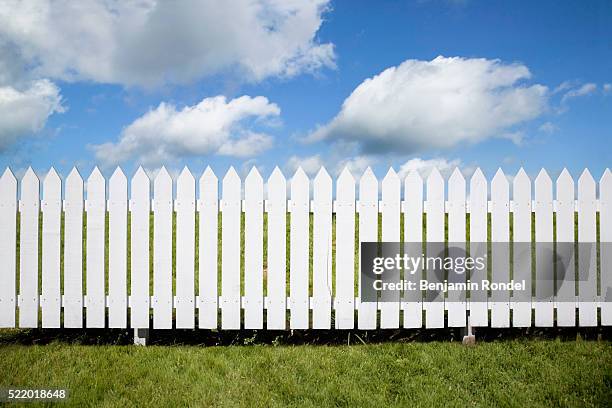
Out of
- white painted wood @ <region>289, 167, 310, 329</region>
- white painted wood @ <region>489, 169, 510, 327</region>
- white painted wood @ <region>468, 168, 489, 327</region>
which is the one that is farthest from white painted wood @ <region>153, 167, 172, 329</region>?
white painted wood @ <region>489, 169, 510, 327</region>

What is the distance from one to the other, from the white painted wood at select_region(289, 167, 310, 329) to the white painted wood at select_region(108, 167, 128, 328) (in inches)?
68.3

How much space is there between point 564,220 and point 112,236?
4.82 meters

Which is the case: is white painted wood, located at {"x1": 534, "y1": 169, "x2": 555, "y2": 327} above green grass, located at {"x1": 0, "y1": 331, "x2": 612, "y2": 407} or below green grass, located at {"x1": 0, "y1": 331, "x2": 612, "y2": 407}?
above

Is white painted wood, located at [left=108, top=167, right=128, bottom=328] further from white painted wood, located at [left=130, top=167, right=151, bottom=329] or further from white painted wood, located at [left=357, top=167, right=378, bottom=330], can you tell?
white painted wood, located at [left=357, top=167, right=378, bottom=330]

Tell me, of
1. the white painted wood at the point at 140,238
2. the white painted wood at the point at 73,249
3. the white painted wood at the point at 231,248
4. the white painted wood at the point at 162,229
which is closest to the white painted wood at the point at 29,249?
the white painted wood at the point at 73,249

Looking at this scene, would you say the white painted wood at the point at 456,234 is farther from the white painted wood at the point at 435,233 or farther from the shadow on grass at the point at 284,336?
the shadow on grass at the point at 284,336

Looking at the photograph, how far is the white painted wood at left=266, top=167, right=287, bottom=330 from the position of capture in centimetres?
449

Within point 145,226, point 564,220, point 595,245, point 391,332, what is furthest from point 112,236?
point 595,245

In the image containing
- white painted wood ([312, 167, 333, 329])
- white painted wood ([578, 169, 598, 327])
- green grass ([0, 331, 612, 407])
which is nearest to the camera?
green grass ([0, 331, 612, 407])

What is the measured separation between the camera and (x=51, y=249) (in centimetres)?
459

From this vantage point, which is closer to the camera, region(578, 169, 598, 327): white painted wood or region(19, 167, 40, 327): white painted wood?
region(19, 167, 40, 327): white painted wood

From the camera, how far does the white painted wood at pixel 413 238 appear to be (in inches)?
179

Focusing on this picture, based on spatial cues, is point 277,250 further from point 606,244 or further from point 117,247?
point 606,244

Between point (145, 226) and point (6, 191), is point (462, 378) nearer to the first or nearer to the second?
point (145, 226)
